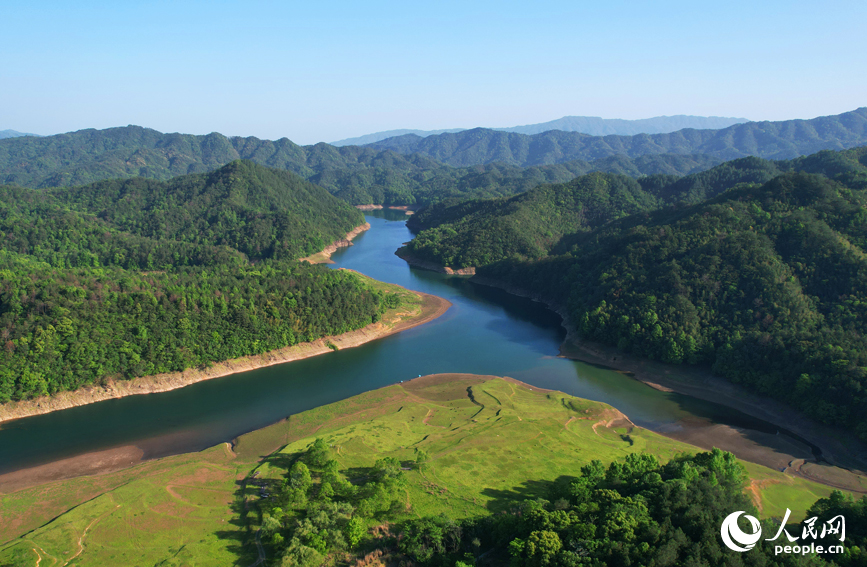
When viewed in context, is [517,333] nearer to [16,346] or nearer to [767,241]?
[767,241]

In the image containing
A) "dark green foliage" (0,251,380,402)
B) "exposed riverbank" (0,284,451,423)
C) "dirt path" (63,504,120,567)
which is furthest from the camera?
"dark green foliage" (0,251,380,402)

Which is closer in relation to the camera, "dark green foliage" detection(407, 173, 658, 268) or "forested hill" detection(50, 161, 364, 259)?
"dark green foliage" detection(407, 173, 658, 268)

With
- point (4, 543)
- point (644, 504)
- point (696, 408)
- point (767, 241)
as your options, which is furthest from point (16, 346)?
point (767, 241)

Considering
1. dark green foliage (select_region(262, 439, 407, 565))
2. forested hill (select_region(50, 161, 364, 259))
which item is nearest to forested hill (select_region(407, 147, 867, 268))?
forested hill (select_region(50, 161, 364, 259))

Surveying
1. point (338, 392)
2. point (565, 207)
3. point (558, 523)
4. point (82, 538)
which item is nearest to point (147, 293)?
point (338, 392)

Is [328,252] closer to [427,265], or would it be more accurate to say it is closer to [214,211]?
[427,265]

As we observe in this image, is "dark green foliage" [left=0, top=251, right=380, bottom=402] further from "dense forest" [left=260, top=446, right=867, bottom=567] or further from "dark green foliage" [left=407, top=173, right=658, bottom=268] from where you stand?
"dark green foliage" [left=407, top=173, right=658, bottom=268]
